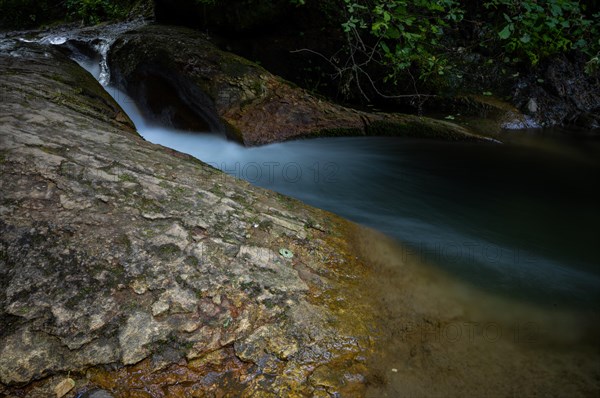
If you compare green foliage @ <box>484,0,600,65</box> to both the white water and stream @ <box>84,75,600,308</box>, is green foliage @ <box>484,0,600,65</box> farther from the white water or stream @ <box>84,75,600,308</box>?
the white water

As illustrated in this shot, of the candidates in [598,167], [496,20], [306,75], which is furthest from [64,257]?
[496,20]

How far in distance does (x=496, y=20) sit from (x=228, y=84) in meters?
4.86

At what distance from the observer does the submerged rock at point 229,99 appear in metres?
4.76

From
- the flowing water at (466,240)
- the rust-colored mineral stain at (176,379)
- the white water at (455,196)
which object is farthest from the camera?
the white water at (455,196)

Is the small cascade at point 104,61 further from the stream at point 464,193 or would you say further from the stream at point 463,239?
the stream at point 464,193

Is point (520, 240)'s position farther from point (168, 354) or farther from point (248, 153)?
point (248, 153)

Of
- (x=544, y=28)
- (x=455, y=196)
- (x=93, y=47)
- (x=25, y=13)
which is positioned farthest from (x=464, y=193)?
(x=25, y=13)

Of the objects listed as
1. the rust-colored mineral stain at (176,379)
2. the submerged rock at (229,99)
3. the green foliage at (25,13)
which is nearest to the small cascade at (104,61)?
the submerged rock at (229,99)

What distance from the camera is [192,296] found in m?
1.82

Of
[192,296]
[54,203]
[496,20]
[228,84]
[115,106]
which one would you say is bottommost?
[192,296]

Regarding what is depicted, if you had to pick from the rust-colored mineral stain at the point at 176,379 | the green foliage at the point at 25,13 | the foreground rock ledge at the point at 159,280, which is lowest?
the rust-colored mineral stain at the point at 176,379

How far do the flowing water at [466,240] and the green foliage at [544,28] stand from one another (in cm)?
138

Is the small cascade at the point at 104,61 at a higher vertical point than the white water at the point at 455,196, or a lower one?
higher

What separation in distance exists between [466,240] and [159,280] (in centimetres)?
245
